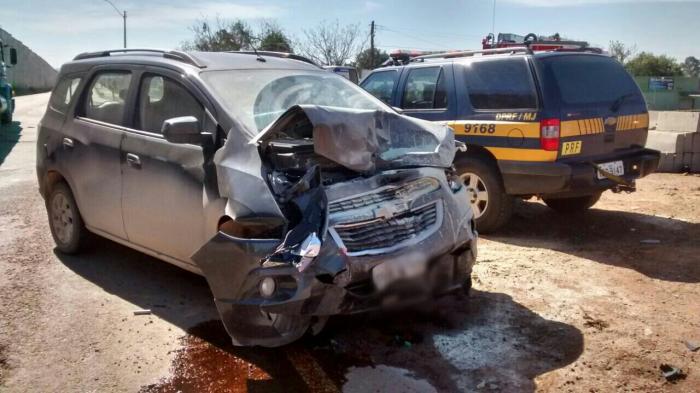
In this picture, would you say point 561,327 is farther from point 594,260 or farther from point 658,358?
point 594,260

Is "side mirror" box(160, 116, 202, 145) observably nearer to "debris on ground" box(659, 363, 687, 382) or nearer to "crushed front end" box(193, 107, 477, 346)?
"crushed front end" box(193, 107, 477, 346)

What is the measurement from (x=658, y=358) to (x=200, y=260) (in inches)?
109

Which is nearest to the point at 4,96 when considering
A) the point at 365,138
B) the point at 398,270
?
the point at 365,138

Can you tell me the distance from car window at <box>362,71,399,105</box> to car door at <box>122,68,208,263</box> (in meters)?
3.63

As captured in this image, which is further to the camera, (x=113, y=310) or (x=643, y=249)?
(x=643, y=249)

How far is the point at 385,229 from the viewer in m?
3.42

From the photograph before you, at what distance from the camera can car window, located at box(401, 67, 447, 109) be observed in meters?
6.70

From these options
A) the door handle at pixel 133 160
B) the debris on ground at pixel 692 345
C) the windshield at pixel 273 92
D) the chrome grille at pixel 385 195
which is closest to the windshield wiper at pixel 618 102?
the windshield at pixel 273 92

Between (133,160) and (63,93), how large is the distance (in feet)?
5.77

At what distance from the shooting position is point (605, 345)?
11.9ft

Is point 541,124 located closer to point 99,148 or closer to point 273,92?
point 273,92

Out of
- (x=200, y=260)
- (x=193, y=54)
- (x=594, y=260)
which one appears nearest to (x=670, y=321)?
(x=594, y=260)

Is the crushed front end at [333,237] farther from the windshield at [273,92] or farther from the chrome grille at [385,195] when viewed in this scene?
the windshield at [273,92]

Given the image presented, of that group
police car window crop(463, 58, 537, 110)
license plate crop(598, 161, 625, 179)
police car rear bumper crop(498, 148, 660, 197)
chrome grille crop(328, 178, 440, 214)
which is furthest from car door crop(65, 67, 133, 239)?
license plate crop(598, 161, 625, 179)
